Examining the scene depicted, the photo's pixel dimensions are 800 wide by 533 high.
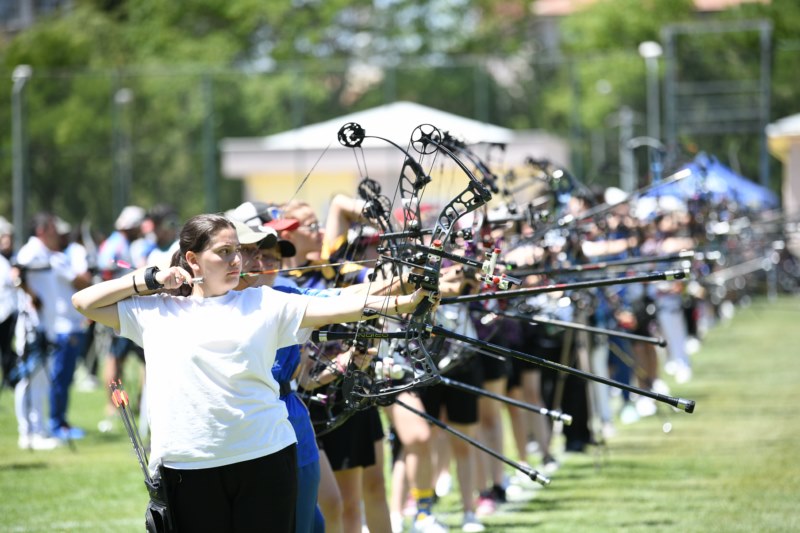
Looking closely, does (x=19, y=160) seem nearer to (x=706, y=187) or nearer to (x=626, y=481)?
(x=706, y=187)

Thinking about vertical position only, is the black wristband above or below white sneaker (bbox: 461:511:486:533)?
above

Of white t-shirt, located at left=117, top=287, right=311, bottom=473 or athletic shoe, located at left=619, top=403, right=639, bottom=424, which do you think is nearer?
white t-shirt, located at left=117, top=287, right=311, bottom=473

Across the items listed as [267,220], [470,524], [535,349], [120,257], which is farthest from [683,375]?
[267,220]

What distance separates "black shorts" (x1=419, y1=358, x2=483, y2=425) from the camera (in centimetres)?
860

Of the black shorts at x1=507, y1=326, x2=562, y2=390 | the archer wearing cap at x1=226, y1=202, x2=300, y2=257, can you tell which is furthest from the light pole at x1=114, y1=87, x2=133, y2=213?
the archer wearing cap at x1=226, y1=202, x2=300, y2=257

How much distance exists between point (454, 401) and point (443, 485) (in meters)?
1.32

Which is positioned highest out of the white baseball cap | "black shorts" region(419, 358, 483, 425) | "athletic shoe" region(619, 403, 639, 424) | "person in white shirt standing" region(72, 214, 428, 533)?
the white baseball cap

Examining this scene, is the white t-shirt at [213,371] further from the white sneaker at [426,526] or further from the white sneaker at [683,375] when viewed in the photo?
the white sneaker at [683,375]

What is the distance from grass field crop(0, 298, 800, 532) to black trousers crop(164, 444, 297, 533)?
402cm

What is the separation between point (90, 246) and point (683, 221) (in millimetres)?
13239

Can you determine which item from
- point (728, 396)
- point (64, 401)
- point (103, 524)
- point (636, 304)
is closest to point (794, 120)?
point (728, 396)

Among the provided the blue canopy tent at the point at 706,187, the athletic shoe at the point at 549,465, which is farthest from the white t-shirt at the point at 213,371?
the athletic shoe at the point at 549,465

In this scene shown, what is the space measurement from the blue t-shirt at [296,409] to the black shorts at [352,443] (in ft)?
3.04

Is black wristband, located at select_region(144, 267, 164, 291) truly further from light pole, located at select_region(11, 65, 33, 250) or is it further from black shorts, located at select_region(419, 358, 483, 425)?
light pole, located at select_region(11, 65, 33, 250)
